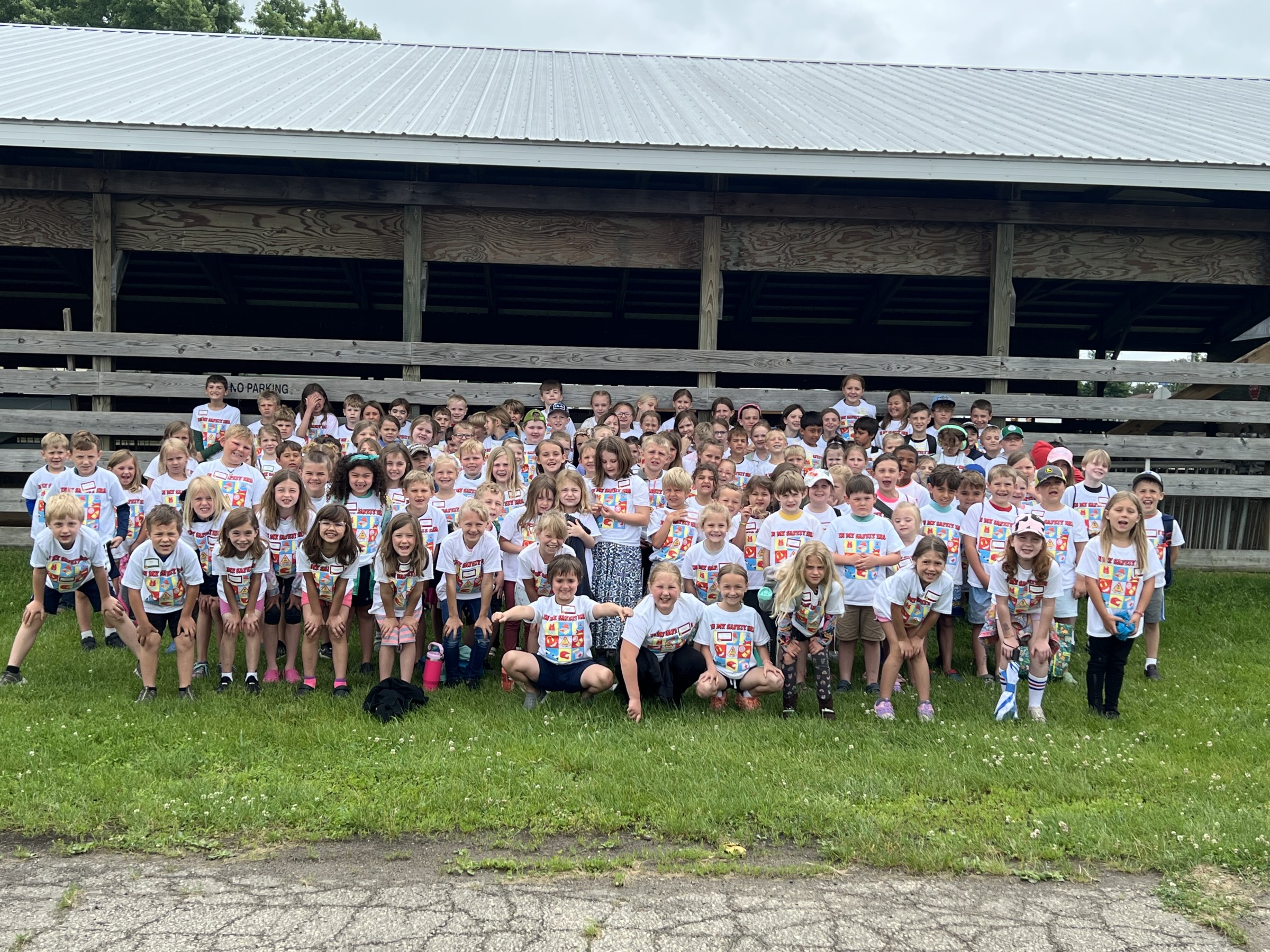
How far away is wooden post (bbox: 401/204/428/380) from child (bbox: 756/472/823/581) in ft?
15.3

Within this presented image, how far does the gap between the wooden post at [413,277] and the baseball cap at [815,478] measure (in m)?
4.58

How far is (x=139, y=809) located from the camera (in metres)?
4.32

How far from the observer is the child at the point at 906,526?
6348 mm

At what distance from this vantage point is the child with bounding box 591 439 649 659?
671 centimetres

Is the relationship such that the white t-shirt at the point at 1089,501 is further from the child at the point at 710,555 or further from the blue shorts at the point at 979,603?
the child at the point at 710,555

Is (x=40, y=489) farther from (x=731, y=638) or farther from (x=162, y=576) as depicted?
(x=731, y=638)

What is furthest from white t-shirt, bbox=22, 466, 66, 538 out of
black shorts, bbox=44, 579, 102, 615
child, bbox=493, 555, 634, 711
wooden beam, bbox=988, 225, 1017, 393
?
wooden beam, bbox=988, 225, 1017, 393

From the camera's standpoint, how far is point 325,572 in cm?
614

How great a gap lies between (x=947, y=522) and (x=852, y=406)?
2.59 metres

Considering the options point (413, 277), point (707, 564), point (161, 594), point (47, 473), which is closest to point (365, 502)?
point (161, 594)

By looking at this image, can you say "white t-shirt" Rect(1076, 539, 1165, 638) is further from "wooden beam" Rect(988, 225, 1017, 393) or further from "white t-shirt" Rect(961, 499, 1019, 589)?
"wooden beam" Rect(988, 225, 1017, 393)

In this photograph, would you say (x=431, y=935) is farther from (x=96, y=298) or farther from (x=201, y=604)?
(x=96, y=298)

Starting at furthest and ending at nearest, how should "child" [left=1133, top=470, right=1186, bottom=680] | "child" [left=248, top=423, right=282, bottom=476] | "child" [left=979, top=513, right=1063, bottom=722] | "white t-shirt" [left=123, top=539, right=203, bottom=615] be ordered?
1. "child" [left=248, top=423, right=282, bottom=476]
2. "child" [left=1133, top=470, right=1186, bottom=680]
3. "white t-shirt" [left=123, top=539, right=203, bottom=615]
4. "child" [left=979, top=513, right=1063, bottom=722]

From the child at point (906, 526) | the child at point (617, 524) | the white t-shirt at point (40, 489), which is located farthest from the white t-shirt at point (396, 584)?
the child at point (906, 526)
